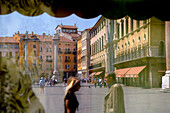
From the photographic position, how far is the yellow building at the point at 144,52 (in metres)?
27.0

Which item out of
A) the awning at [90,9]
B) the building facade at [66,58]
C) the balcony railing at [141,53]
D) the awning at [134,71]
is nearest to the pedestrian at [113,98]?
the building facade at [66,58]

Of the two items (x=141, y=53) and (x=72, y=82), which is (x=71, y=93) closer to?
(x=72, y=82)

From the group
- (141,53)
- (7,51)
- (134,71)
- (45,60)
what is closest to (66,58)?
(45,60)

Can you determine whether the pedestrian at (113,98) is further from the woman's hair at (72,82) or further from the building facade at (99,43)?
the building facade at (99,43)

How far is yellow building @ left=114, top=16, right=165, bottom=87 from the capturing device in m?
27.0

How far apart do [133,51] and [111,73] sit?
87.8 feet

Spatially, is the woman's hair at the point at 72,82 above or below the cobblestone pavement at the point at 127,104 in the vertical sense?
above

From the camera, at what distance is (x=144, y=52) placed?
2797 cm

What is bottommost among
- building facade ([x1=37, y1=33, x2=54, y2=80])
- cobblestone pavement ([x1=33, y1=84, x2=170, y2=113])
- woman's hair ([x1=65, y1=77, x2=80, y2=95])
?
cobblestone pavement ([x1=33, y1=84, x2=170, y2=113])

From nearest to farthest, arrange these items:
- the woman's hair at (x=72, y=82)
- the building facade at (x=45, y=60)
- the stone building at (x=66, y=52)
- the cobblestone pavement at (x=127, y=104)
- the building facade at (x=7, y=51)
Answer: the building facade at (x=7, y=51)
the woman's hair at (x=72, y=82)
the building facade at (x=45, y=60)
the stone building at (x=66, y=52)
the cobblestone pavement at (x=127, y=104)

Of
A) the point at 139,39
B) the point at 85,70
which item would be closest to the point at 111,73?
the point at 139,39

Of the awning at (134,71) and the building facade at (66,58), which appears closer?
the building facade at (66,58)

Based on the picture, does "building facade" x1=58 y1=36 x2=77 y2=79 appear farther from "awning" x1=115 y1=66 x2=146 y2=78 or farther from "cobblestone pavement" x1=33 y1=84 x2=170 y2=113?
"awning" x1=115 y1=66 x2=146 y2=78

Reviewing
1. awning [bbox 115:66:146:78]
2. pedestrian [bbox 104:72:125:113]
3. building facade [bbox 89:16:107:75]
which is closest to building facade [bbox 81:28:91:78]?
building facade [bbox 89:16:107:75]
